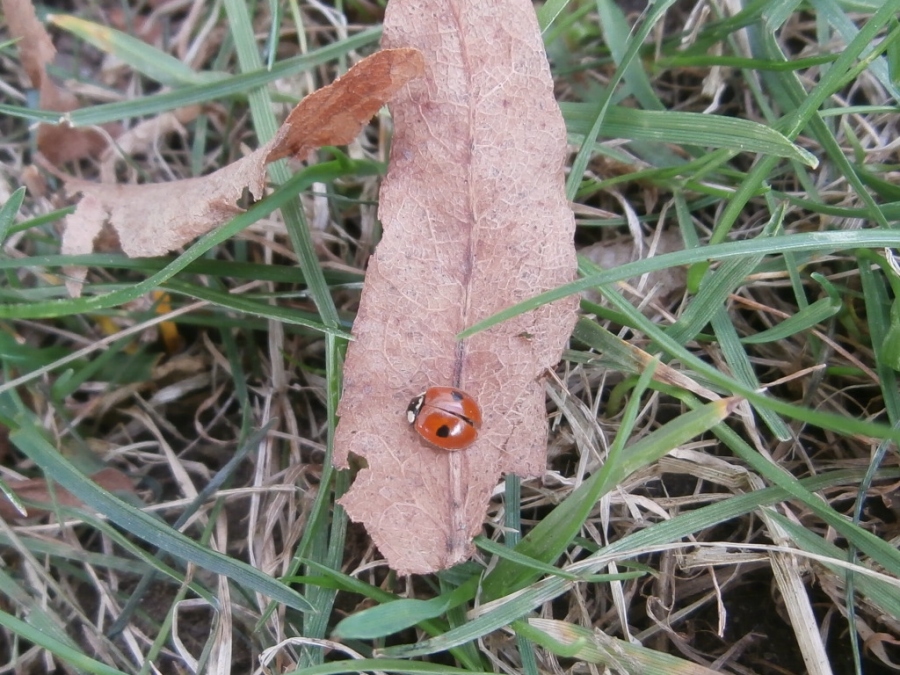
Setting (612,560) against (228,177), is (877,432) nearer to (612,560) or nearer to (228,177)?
(612,560)

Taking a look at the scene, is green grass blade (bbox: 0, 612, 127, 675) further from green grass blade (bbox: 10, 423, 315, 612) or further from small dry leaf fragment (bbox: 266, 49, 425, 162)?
small dry leaf fragment (bbox: 266, 49, 425, 162)

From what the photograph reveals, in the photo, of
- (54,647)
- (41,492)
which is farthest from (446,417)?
(41,492)

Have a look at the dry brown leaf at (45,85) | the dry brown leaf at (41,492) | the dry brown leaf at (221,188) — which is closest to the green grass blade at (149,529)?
the dry brown leaf at (41,492)

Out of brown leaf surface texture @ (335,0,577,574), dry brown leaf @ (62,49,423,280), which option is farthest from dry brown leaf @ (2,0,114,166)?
brown leaf surface texture @ (335,0,577,574)

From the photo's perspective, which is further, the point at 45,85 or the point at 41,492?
the point at 45,85

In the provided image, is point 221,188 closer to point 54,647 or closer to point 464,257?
point 464,257

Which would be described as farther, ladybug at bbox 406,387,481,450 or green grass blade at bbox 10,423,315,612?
green grass blade at bbox 10,423,315,612

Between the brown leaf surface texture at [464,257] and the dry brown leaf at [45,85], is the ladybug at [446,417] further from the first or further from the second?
the dry brown leaf at [45,85]
